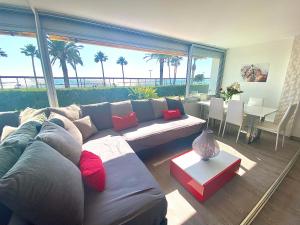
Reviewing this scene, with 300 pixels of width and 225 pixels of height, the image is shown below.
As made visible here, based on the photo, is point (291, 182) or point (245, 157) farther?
point (245, 157)

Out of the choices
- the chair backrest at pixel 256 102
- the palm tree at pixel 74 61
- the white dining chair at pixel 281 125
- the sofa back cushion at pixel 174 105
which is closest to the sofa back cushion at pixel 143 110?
the sofa back cushion at pixel 174 105

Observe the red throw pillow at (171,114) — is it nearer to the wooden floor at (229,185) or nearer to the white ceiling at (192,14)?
the wooden floor at (229,185)

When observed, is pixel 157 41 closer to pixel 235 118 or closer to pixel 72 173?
pixel 235 118

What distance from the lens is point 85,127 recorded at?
2133mm

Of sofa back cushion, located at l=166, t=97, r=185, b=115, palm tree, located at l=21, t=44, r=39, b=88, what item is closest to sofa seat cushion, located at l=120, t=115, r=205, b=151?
sofa back cushion, located at l=166, t=97, r=185, b=115

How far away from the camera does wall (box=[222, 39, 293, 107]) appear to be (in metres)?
3.45

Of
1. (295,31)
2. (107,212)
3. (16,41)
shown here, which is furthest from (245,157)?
(16,41)

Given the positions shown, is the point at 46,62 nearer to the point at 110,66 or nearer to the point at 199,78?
the point at 110,66

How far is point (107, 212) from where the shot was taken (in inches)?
38.5

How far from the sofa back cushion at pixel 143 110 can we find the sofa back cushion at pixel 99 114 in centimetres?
56

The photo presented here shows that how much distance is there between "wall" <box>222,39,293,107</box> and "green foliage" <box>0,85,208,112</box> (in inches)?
53.4

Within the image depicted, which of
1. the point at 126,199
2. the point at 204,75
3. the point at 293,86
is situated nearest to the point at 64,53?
the point at 126,199

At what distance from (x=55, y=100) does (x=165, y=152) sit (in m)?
2.27

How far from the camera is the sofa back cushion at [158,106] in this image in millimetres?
3093
